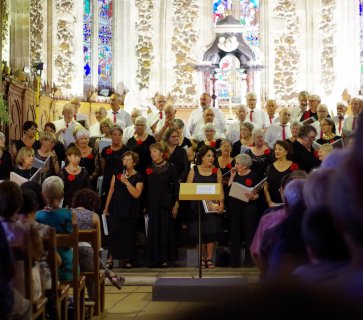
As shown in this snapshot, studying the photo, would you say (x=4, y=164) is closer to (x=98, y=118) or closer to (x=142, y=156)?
(x=142, y=156)

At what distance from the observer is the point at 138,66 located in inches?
777

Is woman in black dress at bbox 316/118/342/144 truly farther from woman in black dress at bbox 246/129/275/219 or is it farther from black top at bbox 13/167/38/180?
black top at bbox 13/167/38/180

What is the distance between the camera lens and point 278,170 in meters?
8.98

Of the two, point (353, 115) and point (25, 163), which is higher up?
point (353, 115)

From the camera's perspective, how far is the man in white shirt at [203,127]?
430 inches

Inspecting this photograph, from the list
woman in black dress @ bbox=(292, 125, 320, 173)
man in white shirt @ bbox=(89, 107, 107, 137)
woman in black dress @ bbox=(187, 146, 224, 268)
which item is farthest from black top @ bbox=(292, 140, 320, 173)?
man in white shirt @ bbox=(89, 107, 107, 137)

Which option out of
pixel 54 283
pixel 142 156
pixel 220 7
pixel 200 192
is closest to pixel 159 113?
pixel 142 156

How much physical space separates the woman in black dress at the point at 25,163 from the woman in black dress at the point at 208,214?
1.73 meters

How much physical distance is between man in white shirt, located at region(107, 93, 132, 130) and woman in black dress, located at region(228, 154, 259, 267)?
360 centimetres

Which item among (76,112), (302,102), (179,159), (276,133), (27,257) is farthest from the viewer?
(76,112)

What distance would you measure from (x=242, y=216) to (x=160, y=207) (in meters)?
0.92

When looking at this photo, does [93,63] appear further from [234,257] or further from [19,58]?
[234,257]

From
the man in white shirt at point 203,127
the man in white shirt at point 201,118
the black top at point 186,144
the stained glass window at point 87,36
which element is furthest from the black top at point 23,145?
the stained glass window at point 87,36

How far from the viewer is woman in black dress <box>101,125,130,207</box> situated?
9547mm
